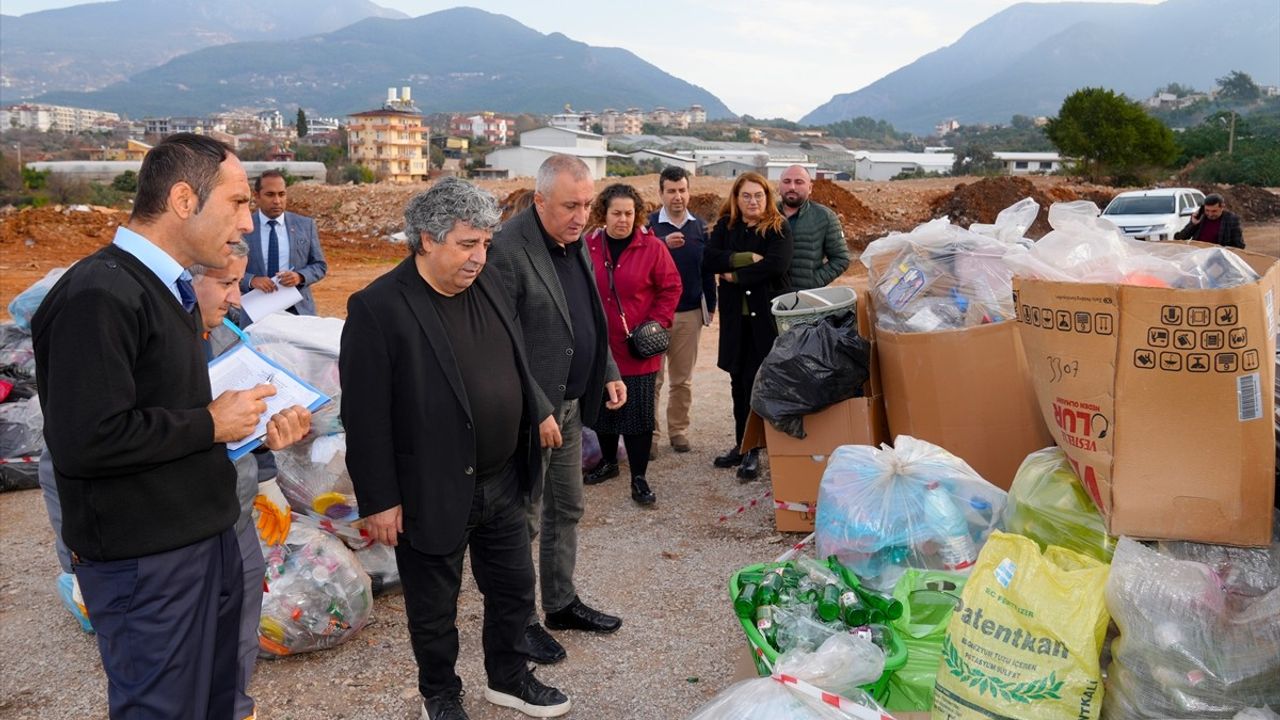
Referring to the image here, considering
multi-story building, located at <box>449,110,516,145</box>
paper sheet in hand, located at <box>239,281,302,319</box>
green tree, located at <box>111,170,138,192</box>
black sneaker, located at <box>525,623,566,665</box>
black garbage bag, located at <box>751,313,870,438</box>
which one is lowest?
black sneaker, located at <box>525,623,566,665</box>

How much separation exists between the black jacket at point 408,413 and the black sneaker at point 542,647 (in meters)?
0.92

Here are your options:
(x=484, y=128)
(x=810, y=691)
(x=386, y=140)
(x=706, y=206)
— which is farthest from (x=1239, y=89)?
(x=810, y=691)

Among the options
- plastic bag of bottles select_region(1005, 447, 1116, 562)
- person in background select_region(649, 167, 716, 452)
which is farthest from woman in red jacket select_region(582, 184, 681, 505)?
plastic bag of bottles select_region(1005, 447, 1116, 562)

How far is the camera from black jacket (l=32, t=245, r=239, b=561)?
180 centimetres

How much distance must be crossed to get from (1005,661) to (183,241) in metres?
2.15

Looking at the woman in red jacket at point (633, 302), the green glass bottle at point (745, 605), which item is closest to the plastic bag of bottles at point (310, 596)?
the green glass bottle at point (745, 605)

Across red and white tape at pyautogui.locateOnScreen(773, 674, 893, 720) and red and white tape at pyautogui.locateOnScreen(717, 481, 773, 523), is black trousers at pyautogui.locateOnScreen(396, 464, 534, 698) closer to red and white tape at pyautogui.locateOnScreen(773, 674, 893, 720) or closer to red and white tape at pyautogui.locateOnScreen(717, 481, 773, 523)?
red and white tape at pyautogui.locateOnScreen(773, 674, 893, 720)

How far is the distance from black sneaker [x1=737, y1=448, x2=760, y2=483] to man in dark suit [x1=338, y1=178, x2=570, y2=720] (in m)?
2.60

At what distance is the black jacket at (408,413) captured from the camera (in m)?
2.52

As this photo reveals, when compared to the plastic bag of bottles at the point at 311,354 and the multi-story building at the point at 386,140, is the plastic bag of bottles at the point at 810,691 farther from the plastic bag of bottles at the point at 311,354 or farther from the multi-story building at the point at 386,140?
the multi-story building at the point at 386,140

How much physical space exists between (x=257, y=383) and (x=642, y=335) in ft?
9.19

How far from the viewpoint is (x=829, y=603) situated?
8.68ft

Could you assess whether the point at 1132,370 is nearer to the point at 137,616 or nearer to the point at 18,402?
the point at 137,616

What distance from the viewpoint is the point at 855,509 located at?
10.5 ft
